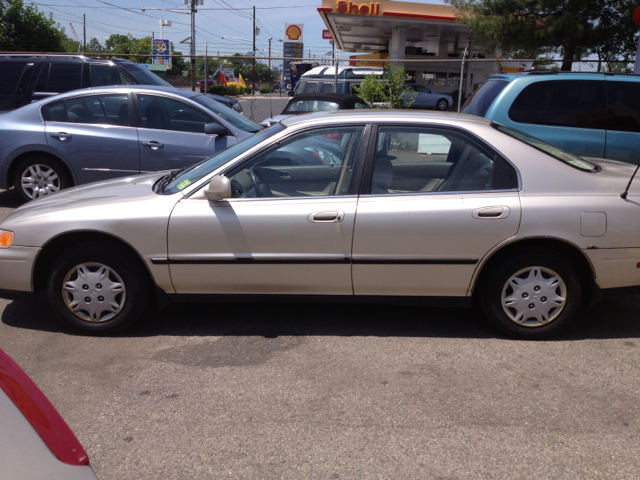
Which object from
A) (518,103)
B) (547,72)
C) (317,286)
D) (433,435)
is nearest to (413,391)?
(433,435)

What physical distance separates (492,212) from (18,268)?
321 centimetres

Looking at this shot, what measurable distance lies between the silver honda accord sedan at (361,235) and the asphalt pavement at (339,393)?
0.31 metres

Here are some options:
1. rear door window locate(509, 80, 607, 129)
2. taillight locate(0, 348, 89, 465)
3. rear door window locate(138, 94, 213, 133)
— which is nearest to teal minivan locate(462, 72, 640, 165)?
rear door window locate(509, 80, 607, 129)

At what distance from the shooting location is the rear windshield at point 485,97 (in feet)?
22.3

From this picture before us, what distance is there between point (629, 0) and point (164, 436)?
16.3 meters

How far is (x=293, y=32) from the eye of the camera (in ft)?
158

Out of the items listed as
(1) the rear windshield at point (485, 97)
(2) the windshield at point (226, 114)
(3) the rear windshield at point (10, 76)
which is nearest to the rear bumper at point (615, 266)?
(1) the rear windshield at point (485, 97)

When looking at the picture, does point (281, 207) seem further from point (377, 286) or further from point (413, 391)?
point (413, 391)

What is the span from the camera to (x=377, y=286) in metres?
Answer: 4.07

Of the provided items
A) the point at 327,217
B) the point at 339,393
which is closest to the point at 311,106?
the point at 327,217

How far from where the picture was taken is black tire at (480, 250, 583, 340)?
4.00 m

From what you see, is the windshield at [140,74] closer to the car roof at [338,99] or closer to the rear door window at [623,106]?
the car roof at [338,99]

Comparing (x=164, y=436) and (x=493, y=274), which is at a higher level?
(x=493, y=274)

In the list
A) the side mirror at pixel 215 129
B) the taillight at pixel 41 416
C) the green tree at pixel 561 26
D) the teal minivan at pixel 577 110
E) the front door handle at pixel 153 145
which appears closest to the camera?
the taillight at pixel 41 416
